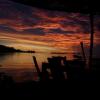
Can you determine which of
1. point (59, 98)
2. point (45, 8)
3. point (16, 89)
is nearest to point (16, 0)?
point (45, 8)

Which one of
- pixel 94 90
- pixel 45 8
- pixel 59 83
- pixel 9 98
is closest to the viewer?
pixel 9 98

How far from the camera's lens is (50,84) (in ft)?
31.6

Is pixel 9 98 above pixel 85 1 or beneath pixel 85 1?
beneath

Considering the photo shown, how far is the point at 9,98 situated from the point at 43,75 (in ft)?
8.70

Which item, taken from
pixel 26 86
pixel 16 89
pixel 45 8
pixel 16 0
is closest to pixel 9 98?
pixel 16 89

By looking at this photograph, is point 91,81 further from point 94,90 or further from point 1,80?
point 1,80

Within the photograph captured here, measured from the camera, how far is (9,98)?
806 cm

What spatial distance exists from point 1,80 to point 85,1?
4464 mm

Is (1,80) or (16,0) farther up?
(16,0)

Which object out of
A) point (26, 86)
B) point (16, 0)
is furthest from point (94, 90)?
point (16, 0)

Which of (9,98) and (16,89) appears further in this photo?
(16,89)

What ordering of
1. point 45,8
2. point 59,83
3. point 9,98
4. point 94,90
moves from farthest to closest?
point 45,8, point 59,83, point 94,90, point 9,98

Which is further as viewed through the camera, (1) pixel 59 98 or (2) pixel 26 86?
(2) pixel 26 86

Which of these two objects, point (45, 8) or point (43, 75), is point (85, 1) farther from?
point (43, 75)
